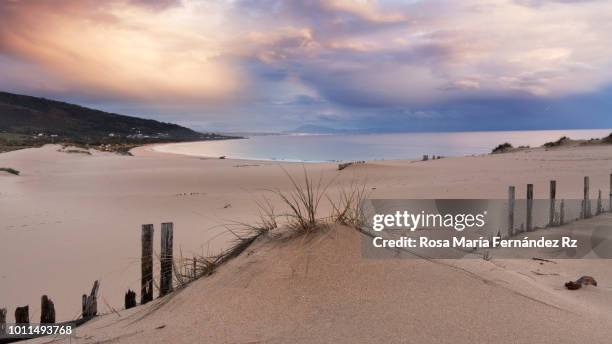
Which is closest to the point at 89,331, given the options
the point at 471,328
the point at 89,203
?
the point at 471,328

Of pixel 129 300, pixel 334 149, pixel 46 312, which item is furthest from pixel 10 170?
pixel 334 149

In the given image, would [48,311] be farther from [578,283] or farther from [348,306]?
[578,283]

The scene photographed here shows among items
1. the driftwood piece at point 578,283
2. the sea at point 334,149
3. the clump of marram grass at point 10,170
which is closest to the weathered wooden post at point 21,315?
the driftwood piece at point 578,283

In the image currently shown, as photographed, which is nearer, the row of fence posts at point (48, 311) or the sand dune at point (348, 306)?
the sand dune at point (348, 306)

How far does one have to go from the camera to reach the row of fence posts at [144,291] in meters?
4.71

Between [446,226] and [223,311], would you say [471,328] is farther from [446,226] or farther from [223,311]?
[446,226]

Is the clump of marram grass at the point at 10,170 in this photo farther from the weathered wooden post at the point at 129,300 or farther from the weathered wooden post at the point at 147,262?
the weathered wooden post at the point at 129,300

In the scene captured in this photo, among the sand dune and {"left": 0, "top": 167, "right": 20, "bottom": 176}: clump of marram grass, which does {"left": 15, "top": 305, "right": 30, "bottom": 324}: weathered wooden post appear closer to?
the sand dune

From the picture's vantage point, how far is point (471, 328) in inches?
116

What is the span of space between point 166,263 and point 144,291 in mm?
385

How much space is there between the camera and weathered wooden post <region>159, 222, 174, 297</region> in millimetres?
4842

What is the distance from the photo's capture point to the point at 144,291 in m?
5.02

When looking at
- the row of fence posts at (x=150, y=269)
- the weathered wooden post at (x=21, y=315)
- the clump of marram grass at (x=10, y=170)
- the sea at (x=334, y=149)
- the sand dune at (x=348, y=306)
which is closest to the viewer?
the sand dune at (x=348, y=306)

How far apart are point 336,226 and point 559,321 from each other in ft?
6.52
